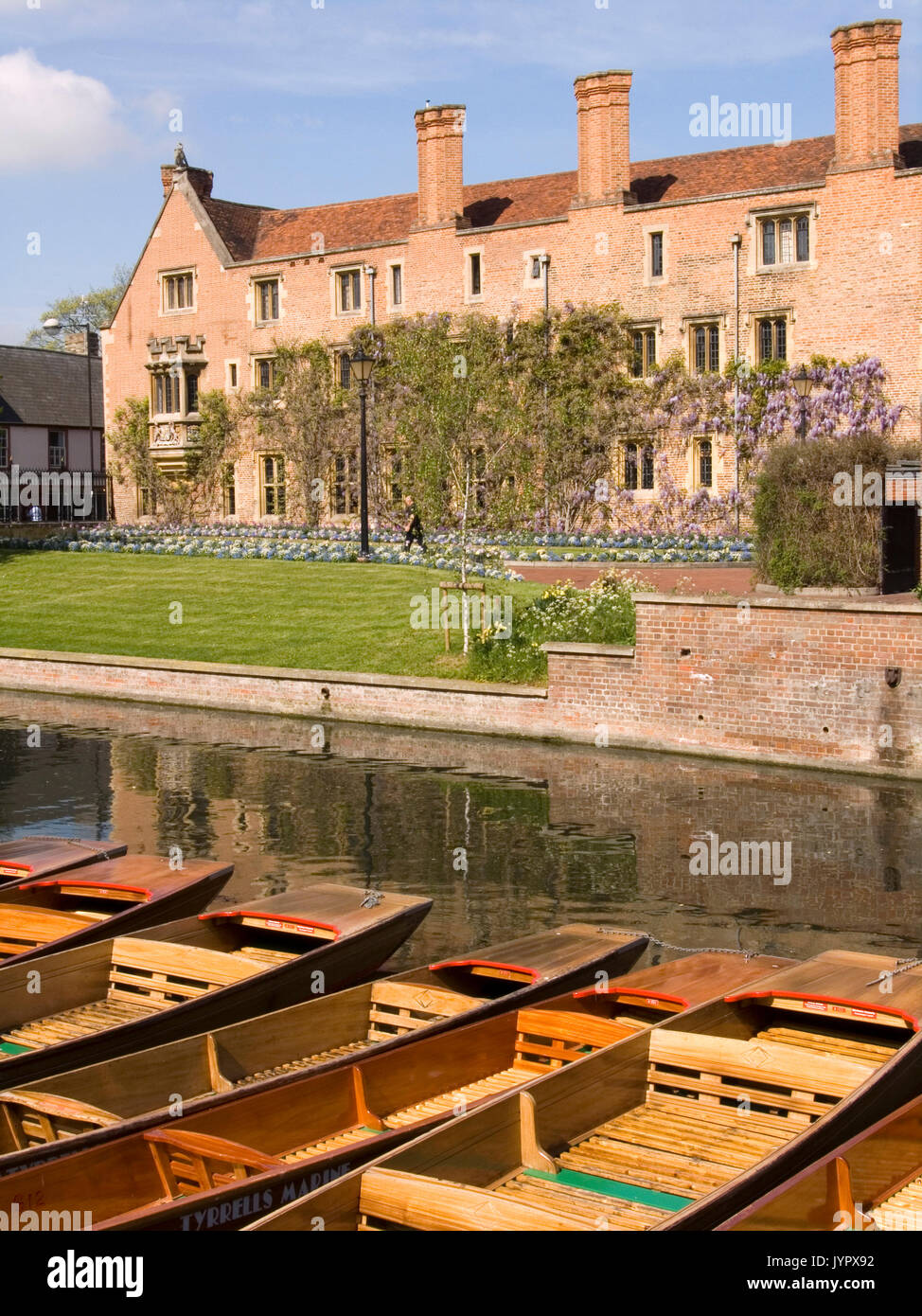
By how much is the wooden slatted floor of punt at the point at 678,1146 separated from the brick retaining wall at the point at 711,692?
38.9ft

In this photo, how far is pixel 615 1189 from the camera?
7117 mm

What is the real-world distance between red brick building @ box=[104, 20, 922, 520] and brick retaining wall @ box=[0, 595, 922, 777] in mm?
19768

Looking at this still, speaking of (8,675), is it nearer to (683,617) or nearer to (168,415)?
(683,617)

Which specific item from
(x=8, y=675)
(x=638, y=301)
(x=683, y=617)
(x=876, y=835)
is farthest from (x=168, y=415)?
(x=876, y=835)

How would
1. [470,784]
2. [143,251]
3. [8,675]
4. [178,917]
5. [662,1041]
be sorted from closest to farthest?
[662,1041] → [178,917] → [470,784] → [8,675] → [143,251]

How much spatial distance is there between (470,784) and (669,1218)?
1320 cm

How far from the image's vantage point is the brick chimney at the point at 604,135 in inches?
1654

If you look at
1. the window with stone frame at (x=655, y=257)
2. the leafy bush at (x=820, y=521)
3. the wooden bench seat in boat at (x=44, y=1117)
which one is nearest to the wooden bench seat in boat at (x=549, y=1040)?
the wooden bench seat in boat at (x=44, y=1117)

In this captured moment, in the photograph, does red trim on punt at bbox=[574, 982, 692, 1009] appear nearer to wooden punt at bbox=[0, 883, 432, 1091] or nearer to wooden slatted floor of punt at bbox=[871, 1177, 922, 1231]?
wooden punt at bbox=[0, 883, 432, 1091]

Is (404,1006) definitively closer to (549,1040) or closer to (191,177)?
(549,1040)

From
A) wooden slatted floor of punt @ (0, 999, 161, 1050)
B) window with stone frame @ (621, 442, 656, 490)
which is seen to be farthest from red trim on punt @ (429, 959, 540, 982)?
window with stone frame @ (621, 442, 656, 490)

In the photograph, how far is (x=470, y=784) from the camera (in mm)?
19172

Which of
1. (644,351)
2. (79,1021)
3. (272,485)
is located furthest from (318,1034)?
(272,485)

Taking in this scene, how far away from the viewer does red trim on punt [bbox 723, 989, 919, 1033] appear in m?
8.66
